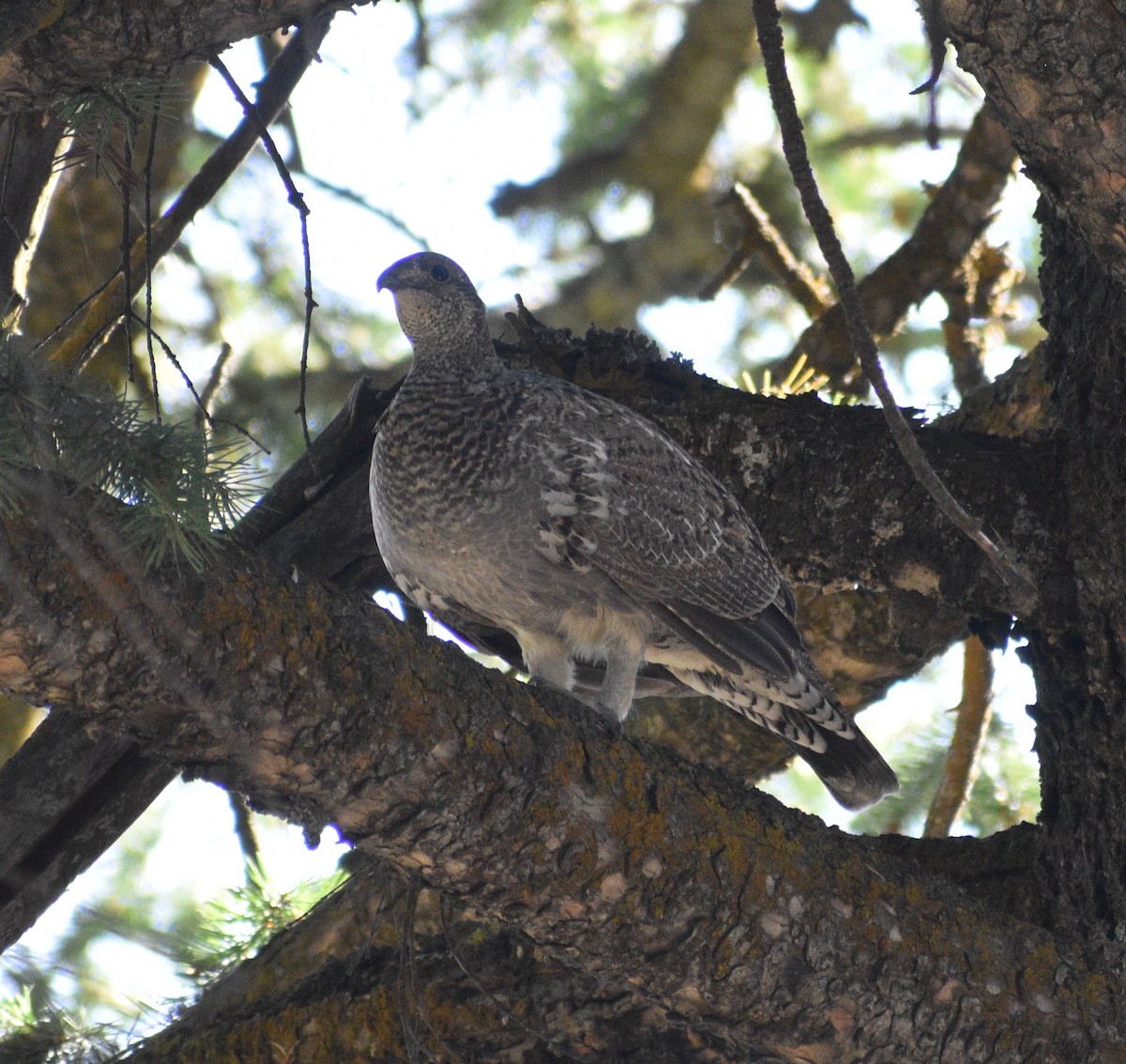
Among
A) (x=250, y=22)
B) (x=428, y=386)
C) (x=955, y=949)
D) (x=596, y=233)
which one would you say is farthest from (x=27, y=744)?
(x=596, y=233)

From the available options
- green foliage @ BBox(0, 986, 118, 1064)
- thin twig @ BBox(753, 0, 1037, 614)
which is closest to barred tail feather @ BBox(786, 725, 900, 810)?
thin twig @ BBox(753, 0, 1037, 614)

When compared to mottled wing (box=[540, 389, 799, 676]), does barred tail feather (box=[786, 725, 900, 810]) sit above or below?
below

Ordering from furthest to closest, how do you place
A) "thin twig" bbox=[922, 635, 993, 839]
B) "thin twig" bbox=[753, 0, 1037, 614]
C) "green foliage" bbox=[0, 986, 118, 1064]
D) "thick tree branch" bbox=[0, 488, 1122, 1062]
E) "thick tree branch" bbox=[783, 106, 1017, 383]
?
"thick tree branch" bbox=[783, 106, 1017, 383]
"thin twig" bbox=[922, 635, 993, 839]
"green foliage" bbox=[0, 986, 118, 1064]
"thin twig" bbox=[753, 0, 1037, 614]
"thick tree branch" bbox=[0, 488, 1122, 1062]

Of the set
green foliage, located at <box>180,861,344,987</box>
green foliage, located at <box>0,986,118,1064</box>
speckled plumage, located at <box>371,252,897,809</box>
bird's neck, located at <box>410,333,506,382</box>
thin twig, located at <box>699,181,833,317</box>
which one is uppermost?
thin twig, located at <box>699,181,833,317</box>

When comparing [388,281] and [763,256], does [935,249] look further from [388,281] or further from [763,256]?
[388,281]

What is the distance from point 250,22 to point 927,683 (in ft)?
16.7

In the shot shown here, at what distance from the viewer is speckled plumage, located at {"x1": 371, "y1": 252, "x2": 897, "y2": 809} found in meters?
3.46

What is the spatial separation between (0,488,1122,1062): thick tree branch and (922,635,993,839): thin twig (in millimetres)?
1668

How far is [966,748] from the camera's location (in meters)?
4.79

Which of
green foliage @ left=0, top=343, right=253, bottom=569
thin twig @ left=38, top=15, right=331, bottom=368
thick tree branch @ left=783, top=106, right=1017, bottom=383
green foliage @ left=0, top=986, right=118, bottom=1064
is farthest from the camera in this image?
thick tree branch @ left=783, top=106, right=1017, bottom=383

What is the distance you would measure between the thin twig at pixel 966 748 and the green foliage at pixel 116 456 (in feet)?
10.7

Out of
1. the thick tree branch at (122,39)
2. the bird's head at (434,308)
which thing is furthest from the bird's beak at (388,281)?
the thick tree branch at (122,39)

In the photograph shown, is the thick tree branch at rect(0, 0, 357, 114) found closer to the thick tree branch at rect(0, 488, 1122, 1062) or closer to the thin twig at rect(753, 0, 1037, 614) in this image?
the thin twig at rect(753, 0, 1037, 614)

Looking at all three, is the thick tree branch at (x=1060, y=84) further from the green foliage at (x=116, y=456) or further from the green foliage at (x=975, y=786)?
the green foliage at (x=975, y=786)
